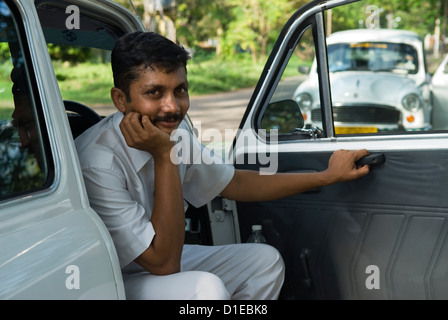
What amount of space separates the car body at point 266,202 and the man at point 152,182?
7.4 inches

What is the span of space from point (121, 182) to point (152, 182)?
0.64 ft

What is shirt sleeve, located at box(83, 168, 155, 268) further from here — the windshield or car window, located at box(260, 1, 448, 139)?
the windshield

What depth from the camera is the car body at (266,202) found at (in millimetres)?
1480

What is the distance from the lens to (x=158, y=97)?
78.8 inches

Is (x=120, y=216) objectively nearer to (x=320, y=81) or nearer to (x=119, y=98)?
(x=119, y=98)

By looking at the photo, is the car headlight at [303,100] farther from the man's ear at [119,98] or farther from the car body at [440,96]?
the man's ear at [119,98]

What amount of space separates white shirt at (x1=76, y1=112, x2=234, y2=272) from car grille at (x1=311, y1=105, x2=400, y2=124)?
6613 millimetres

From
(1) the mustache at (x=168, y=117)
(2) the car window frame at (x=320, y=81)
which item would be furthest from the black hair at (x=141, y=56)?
(2) the car window frame at (x=320, y=81)

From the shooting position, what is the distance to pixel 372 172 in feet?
7.87

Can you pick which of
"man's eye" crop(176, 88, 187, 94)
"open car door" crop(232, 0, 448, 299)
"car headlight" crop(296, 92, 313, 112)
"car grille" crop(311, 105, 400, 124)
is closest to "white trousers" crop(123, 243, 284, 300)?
"open car door" crop(232, 0, 448, 299)
